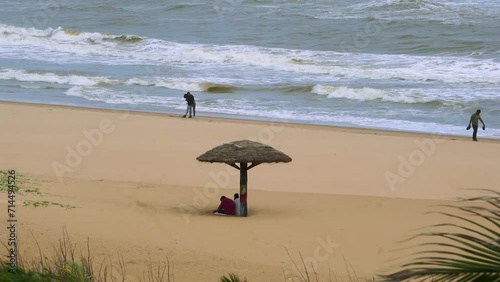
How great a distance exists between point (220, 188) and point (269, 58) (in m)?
23.7

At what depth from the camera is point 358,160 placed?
17.8 metres

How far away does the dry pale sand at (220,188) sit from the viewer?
10867 mm

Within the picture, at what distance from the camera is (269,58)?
3828 cm

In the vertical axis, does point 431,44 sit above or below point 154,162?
above

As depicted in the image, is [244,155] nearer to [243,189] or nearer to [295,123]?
[243,189]

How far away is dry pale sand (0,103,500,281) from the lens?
10867 millimetres

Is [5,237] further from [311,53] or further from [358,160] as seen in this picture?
[311,53]

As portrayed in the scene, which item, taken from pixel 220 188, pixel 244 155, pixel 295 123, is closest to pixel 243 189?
pixel 244 155

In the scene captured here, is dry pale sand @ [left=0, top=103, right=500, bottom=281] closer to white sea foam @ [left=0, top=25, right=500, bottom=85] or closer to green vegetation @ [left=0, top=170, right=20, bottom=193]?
green vegetation @ [left=0, top=170, right=20, bottom=193]

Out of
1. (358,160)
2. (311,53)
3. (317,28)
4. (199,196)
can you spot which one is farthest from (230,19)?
(199,196)

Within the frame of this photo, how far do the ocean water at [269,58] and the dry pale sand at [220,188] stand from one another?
3817mm

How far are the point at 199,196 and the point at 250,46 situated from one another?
89.8 feet

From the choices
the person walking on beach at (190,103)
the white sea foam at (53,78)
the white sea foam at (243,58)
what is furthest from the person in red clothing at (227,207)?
the white sea foam at (243,58)

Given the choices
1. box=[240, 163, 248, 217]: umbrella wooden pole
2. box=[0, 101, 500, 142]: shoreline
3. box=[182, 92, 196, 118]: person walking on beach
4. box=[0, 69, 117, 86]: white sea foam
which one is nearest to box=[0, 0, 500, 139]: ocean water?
box=[0, 69, 117, 86]: white sea foam
